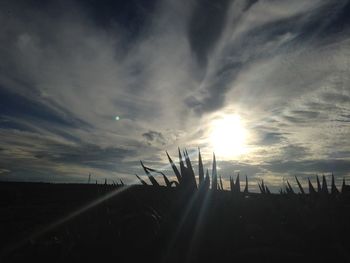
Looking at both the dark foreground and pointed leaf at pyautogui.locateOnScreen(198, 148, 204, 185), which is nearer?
the dark foreground

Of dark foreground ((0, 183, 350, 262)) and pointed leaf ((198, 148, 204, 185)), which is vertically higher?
pointed leaf ((198, 148, 204, 185))

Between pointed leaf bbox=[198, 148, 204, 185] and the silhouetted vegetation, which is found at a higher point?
pointed leaf bbox=[198, 148, 204, 185]

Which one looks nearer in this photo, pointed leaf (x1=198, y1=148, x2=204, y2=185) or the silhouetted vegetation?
the silhouetted vegetation

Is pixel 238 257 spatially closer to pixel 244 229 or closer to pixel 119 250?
pixel 244 229

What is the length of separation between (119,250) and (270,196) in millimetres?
1284

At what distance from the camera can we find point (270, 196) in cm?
226

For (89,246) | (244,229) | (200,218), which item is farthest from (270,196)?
(89,246)

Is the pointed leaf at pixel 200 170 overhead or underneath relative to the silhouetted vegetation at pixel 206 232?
overhead

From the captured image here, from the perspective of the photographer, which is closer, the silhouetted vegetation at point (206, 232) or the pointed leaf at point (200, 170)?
the silhouetted vegetation at point (206, 232)

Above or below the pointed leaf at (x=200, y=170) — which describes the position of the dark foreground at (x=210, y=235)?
below

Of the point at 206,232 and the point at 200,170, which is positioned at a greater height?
the point at 200,170

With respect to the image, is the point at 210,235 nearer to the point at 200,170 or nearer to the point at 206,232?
the point at 206,232

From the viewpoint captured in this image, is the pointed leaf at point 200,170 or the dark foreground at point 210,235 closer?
the dark foreground at point 210,235

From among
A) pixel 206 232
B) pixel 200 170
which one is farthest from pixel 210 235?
pixel 200 170
